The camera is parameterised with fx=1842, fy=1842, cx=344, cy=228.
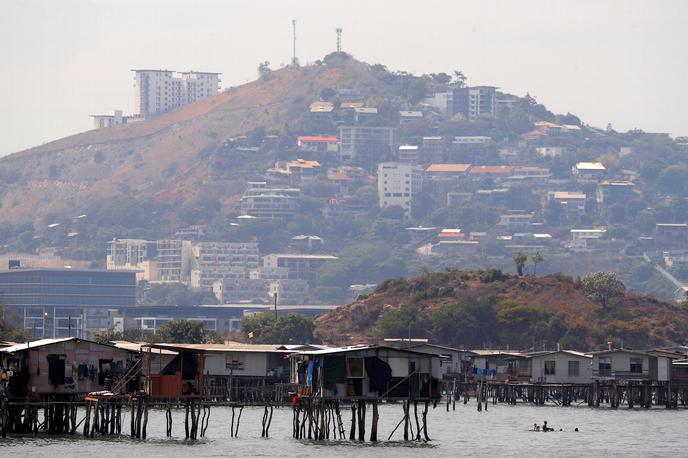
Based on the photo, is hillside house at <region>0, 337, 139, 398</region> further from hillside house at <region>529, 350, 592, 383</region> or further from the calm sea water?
hillside house at <region>529, 350, 592, 383</region>

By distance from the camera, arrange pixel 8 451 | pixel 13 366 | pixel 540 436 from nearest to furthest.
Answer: pixel 8 451, pixel 13 366, pixel 540 436

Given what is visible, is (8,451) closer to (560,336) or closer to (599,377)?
(599,377)

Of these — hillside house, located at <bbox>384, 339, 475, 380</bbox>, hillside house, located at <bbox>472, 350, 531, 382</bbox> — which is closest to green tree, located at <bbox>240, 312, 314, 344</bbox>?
hillside house, located at <bbox>384, 339, 475, 380</bbox>

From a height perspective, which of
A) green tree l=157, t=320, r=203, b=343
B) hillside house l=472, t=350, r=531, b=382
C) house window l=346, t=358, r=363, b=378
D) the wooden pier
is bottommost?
the wooden pier

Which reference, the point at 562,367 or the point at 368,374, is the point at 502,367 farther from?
the point at 368,374

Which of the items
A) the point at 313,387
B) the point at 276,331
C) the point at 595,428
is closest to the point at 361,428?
the point at 313,387

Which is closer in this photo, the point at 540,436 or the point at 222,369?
the point at 540,436
